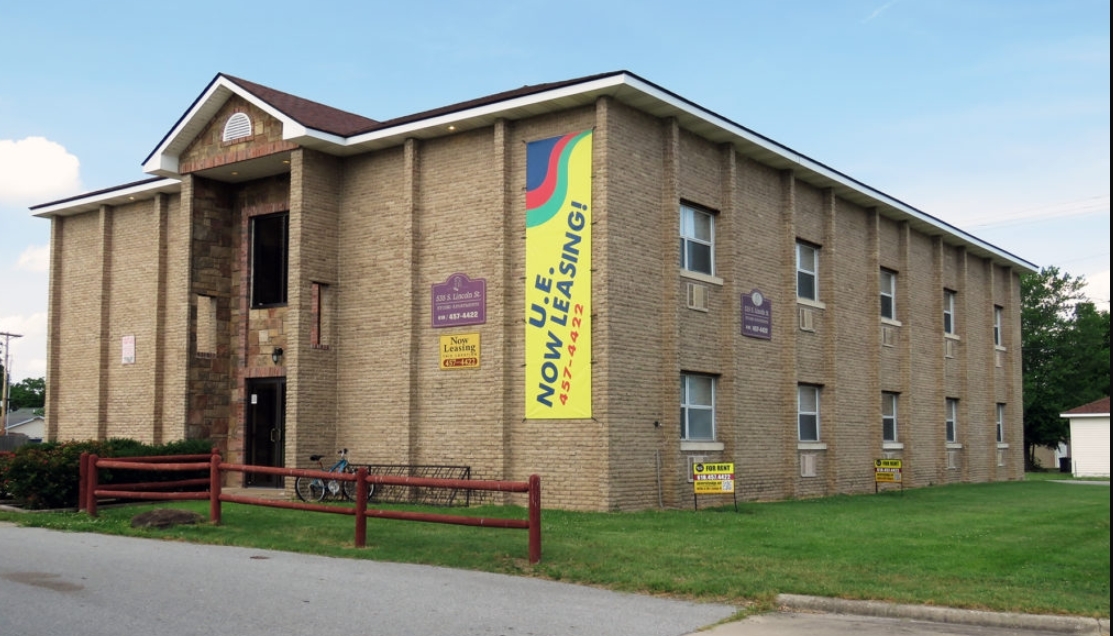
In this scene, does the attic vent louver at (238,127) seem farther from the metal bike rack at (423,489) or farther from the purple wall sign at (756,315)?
the purple wall sign at (756,315)

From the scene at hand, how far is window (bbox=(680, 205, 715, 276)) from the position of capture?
2116cm

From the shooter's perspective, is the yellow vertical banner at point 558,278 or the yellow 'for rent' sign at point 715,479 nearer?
the yellow 'for rent' sign at point 715,479

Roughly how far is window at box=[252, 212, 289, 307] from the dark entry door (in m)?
1.85

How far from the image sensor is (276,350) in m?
23.8

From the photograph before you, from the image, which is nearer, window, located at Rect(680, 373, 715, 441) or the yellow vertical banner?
the yellow vertical banner

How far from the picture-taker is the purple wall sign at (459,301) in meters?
20.3

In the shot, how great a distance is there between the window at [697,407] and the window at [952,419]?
552 inches

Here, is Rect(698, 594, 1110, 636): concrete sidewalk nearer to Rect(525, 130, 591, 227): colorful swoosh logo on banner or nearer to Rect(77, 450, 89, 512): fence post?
Rect(525, 130, 591, 227): colorful swoosh logo on banner

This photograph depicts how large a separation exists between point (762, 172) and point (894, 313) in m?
8.09

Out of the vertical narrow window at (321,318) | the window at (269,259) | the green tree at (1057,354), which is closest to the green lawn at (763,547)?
the vertical narrow window at (321,318)

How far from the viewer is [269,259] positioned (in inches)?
968

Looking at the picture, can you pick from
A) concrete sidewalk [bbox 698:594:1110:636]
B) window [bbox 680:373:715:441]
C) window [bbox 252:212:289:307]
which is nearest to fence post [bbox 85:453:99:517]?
window [bbox 252:212:289:307]

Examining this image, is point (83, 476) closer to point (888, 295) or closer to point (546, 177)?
point (546, 177)

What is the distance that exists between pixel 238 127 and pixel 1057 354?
62.9m
